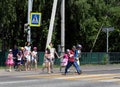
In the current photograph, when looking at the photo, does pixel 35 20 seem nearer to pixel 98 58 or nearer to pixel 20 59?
pixel 20 59

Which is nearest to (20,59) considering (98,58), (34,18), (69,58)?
(34,18)

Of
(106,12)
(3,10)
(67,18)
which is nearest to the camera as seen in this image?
(3,10)

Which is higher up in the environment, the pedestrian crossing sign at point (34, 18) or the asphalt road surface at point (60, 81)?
the pedestrian crossing sign at point (34, 18)

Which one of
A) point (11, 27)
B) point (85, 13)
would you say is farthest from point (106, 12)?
point (11, 27)

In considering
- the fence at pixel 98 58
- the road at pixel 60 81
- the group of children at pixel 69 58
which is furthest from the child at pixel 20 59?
the fence at pixel 98 58

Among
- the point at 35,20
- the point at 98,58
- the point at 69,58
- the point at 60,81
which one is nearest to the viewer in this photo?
the point at 60,81

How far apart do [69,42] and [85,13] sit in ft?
15.0

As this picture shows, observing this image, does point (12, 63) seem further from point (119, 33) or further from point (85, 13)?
point (119, 33)

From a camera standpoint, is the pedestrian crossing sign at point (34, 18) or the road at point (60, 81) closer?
the road at point (60, 81)

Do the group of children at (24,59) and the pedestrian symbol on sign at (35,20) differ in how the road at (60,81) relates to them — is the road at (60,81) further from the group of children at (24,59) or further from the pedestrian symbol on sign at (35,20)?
the pedestrian symbol on sign at (35,20)

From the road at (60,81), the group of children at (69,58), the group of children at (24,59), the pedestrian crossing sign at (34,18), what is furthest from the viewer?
the pedestrian crossing sign at (34,18)

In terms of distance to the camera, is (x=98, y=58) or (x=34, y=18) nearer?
(x=34, y=18)

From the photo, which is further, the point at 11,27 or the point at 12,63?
the point at 11,27

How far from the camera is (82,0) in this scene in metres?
39.0
